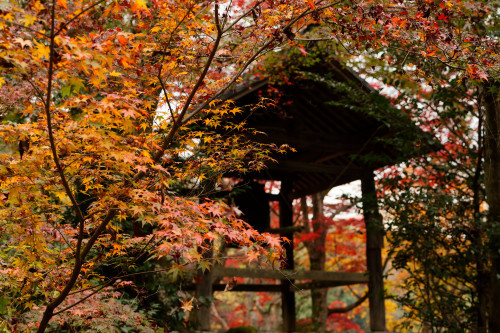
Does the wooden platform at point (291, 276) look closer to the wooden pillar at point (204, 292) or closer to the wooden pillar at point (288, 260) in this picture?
the wooden pillar at point (204, 292)

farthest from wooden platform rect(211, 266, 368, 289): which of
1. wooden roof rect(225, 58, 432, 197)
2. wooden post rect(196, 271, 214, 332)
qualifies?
wooden roof rect(225, 58, 432, 197)

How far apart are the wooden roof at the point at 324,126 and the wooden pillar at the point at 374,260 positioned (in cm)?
82

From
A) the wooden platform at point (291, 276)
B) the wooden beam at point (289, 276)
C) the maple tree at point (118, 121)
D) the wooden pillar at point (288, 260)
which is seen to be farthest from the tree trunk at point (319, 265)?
the maple tree at point (118, 121)

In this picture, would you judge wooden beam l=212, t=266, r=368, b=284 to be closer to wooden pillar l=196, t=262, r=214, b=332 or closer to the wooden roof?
wooden pillar l=196, t=262, r=214, b=332

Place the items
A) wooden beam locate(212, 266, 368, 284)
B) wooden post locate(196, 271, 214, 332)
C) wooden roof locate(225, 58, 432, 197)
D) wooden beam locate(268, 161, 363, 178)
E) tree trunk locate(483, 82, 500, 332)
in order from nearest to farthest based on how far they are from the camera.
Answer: tree trunk locate(483, 82, 500, 332) < wooden post locate(196, 271, 214, 332) < wooden beam locate(212, 266, 368, 284) < wooden roof locate(225, 58, 432, 197) < wooden beam locate(268, 161, 363, 178)

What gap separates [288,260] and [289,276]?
249 centimetres

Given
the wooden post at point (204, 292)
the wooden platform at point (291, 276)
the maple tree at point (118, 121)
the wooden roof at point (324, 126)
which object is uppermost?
the wooden roof at point (324, 126)

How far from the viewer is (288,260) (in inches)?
412

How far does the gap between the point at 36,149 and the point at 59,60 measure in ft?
2.96

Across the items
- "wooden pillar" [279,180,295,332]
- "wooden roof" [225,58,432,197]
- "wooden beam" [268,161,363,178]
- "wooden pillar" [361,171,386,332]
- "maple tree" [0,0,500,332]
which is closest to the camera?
"maple tree" [0,0,500,332]

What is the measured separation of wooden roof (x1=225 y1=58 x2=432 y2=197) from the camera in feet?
27.4

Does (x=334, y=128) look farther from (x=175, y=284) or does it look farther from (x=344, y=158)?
(x=175, y=284)

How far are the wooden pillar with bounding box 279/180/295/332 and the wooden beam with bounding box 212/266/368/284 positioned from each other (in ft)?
3.80

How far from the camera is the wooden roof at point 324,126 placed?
27.4ft
